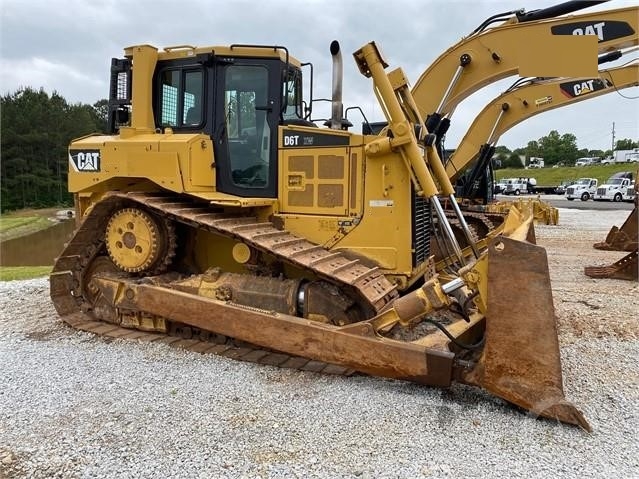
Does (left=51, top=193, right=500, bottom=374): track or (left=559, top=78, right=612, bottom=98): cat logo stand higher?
(left=559, top=78, right=612, bottom=98): cat logo

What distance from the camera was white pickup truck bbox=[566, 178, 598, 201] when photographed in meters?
38.7

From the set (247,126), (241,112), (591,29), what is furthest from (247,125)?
(591,29)

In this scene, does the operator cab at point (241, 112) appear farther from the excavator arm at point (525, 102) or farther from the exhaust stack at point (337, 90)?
the excavator arm at point (525, 102)

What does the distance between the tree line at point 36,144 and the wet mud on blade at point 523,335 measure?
41.3 metres

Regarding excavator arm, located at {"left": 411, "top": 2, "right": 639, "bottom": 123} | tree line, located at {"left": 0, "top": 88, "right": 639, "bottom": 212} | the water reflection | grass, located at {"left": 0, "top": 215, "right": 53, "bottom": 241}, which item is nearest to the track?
excavator arm, located at {"left": 411, "top": 2, "right": 639, "bottom": 123}

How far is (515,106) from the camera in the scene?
12.3m

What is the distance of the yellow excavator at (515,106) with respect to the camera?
435 inches

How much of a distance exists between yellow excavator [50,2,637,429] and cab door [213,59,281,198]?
0.05 ft

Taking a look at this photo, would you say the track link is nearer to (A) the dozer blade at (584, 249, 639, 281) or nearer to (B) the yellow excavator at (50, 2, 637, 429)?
(B) the yellow excavator at (50, 2, 637, 429)

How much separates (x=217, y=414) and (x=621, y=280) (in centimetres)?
761

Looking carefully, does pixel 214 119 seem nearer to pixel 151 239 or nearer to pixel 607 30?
pixel 151 239

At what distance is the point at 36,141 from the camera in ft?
145

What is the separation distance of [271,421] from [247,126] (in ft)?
10.2

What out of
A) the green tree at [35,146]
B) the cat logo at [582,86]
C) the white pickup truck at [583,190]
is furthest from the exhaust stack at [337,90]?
the green tree at [35,146]
